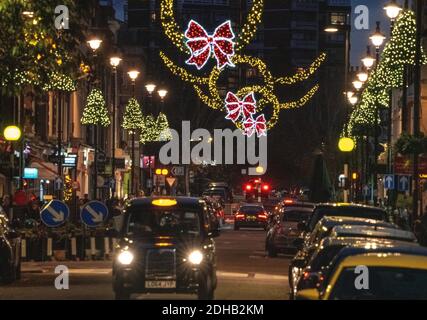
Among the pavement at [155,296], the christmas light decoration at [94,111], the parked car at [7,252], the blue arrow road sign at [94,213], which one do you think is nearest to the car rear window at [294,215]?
the pavement at [155,296]

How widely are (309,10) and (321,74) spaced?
35886mm

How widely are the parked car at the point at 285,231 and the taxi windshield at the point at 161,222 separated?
16666mm

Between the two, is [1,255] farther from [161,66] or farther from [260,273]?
[161,66]

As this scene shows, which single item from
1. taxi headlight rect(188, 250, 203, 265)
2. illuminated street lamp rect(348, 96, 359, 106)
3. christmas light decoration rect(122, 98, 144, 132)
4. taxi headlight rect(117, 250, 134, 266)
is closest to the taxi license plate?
taxi headlight rect(117, 250, 134, 266)

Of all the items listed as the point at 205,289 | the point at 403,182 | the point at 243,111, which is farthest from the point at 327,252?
the point at 243,111

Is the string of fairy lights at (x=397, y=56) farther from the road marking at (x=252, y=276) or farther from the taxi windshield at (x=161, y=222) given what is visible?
the taxi windshield at (x=161, y=222)

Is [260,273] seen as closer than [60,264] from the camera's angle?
Yes

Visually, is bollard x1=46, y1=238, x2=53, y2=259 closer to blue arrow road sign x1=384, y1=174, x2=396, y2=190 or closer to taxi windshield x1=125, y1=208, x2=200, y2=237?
taxi windshield x1=125, y1=208, x2=200, y2=237

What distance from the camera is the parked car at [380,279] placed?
14.1 meters

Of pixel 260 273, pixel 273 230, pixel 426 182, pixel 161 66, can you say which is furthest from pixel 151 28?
pixel 260 273

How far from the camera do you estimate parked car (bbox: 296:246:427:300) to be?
14.1m

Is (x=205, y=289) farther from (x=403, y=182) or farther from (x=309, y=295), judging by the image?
(x=403, y=182)

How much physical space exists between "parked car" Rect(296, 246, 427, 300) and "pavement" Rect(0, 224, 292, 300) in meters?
10.6
